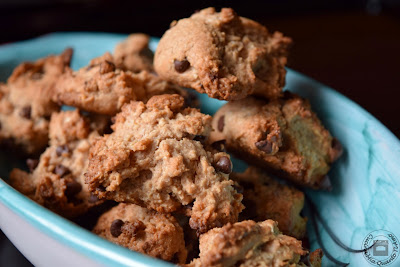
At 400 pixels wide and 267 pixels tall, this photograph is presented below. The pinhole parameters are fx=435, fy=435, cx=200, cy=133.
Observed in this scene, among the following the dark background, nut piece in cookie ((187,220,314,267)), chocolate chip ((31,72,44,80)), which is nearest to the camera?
nut piece in cookie ((187,220,314,267))

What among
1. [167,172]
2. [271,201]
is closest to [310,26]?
[271,201]

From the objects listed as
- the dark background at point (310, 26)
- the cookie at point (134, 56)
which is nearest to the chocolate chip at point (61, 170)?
the cookie at point (134, 56)

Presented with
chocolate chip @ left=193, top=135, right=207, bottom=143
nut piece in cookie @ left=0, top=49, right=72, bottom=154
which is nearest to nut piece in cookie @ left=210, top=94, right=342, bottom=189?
chocolate chip @ left=193, top=135, right=207, bottom=143

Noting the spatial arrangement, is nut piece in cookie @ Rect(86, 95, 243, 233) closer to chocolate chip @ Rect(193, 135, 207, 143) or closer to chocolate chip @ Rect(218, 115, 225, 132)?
chocolate chip @ Rect(193, 135, 207, 143)

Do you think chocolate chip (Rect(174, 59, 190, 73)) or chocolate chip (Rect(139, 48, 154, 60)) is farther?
chocolate chip (Rect(139, 48, 154, 60))

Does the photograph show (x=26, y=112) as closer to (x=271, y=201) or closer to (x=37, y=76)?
(x=37, y=76)

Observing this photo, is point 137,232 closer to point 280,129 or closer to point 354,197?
point 280,129

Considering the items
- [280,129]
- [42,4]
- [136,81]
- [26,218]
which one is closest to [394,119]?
[280,129]
